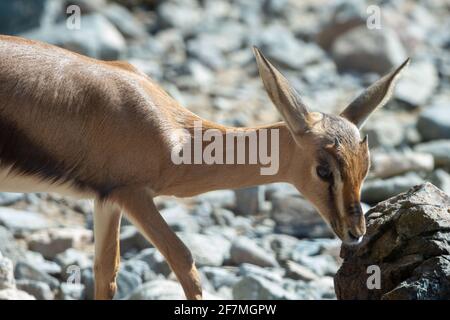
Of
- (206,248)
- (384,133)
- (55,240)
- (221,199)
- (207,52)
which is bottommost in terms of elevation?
(206,248)

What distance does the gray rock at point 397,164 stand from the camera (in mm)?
15055

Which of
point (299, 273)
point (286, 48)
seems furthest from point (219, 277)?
point (286, 48)

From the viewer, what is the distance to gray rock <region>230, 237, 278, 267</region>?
11.8m

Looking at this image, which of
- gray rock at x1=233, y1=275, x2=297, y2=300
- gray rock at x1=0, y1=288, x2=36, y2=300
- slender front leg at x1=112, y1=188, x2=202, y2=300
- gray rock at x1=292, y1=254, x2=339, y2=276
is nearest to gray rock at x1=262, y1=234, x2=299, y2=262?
gray rock at x1=292, y1=254, x2=339, y2=276

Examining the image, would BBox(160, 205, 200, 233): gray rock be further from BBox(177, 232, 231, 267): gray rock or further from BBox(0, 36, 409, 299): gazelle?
BBox(0, 36, 409, 299): gazelle

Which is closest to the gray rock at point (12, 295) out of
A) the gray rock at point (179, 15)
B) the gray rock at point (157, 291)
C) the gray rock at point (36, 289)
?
the gray rock at point (36, 289)

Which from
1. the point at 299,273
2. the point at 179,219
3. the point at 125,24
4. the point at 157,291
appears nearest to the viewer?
the point at 157,291

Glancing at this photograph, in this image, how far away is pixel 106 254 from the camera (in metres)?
9.39

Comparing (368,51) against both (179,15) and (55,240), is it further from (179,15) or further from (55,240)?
(55,240)

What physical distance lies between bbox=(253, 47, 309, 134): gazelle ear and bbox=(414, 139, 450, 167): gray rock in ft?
23.5

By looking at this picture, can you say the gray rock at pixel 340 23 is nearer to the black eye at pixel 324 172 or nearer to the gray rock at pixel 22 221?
the gray rock at pixel 22 221

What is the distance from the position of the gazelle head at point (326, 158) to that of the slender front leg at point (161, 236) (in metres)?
1.18

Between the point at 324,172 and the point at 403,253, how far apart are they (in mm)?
961
